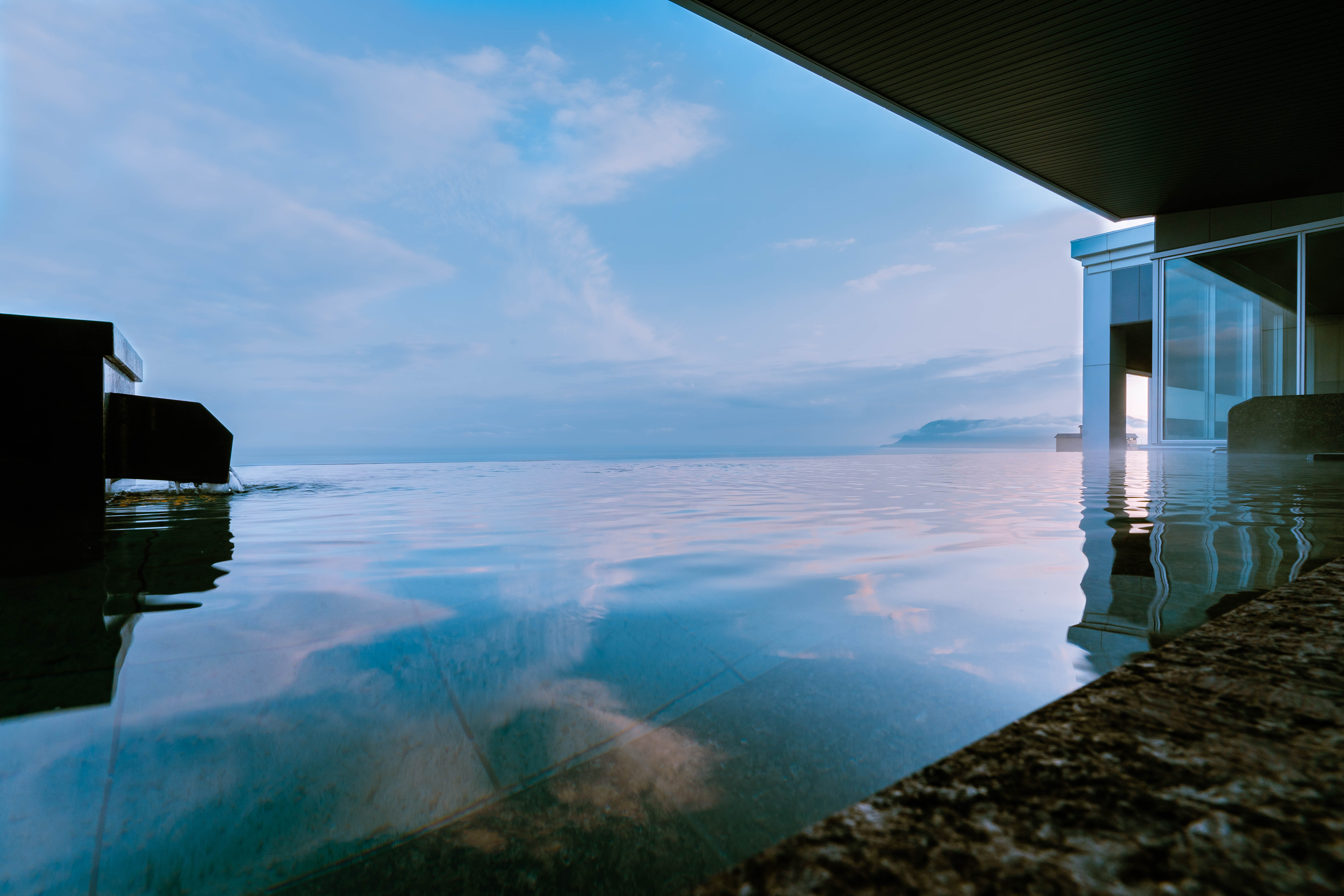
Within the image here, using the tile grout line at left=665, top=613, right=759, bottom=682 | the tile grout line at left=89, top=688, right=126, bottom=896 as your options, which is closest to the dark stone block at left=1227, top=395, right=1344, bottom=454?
the tile grout line at left=665, top=613, right=759, bottom=682

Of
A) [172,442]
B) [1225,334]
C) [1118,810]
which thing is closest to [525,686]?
[1118,810]

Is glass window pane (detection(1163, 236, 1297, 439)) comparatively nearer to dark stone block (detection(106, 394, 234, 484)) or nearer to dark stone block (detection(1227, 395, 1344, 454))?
dark stone block (detection(1227, 395, 1344, 454))

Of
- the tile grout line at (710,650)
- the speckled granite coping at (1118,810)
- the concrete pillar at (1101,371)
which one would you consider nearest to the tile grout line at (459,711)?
the tile grout line at (710,650)

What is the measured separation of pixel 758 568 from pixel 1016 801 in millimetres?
1856

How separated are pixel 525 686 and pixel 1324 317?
48.8ft

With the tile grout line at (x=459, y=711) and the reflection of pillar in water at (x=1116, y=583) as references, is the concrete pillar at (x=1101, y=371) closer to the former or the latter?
the reflection of pillar in water at (x=1116, y=583)

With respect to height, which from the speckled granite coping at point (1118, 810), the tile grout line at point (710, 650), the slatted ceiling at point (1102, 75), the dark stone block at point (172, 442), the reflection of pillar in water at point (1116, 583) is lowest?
the tile grout line at point (710, 650)

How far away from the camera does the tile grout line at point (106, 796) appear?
754 mm

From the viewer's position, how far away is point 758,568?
7.61 feet

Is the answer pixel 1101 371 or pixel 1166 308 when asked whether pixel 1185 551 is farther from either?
pixel 1101 371

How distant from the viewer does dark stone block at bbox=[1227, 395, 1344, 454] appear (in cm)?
917

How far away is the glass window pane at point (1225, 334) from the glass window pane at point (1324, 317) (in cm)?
20

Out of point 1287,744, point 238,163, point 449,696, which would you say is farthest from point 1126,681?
point 238,163

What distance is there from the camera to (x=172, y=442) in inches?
190
